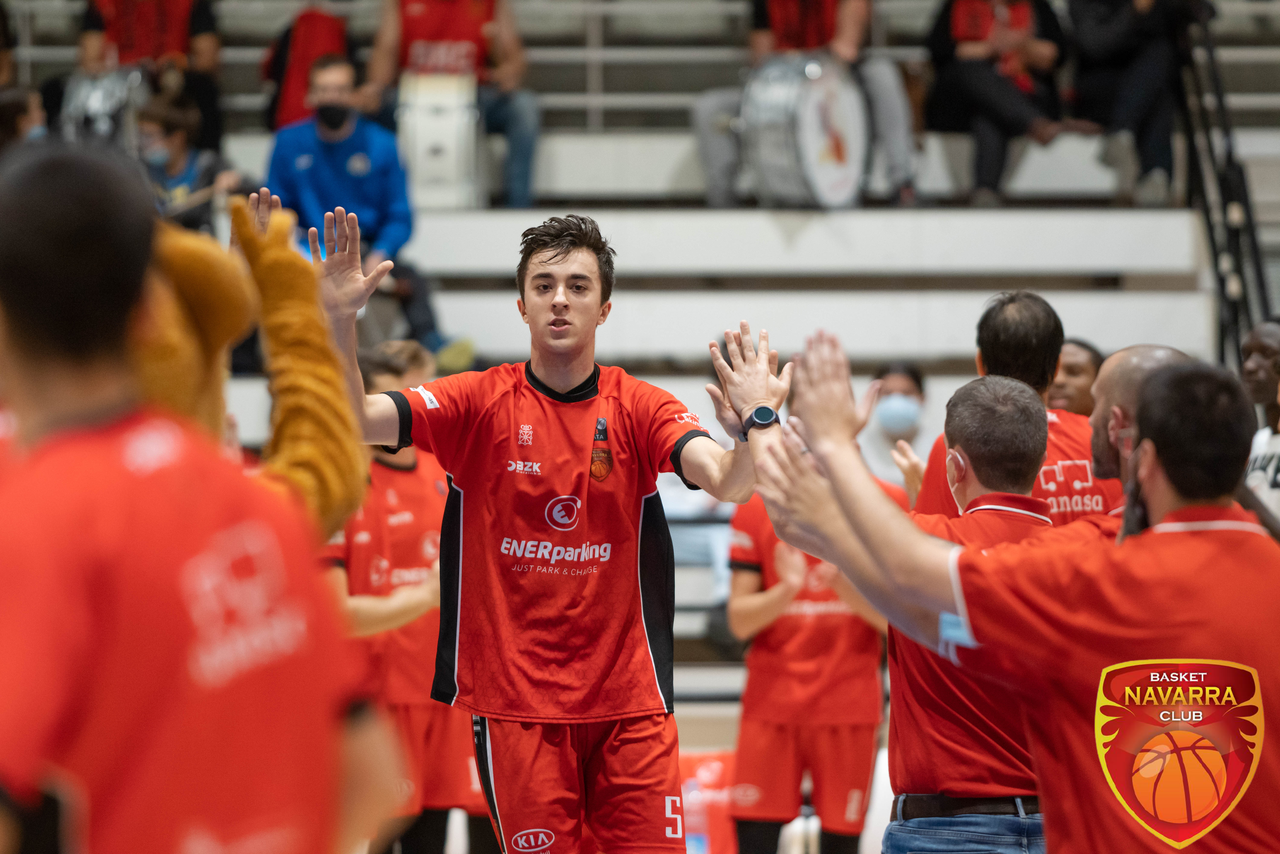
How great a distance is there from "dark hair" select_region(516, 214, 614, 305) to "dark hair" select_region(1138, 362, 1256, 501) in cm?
203

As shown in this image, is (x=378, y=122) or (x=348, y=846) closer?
(x=348, y=846)

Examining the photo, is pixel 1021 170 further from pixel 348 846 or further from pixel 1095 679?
pixel 348 846

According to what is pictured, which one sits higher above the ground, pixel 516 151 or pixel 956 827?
pixel 516 151

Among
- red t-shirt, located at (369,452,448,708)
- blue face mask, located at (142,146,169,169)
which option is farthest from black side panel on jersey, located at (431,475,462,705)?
blue face mask, located at (142,146,169,169)

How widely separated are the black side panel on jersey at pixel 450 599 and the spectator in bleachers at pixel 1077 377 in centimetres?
252

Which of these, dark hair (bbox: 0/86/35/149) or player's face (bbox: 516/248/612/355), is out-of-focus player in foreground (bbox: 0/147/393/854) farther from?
dark hair (bbox: 0/86/35/149)

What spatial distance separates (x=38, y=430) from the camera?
4.44 feet

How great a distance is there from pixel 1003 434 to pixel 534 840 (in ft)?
5.54

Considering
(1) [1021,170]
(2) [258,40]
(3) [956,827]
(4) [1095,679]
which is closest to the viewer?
(4) [1095,679]

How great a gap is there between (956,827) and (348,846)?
1.92 metres

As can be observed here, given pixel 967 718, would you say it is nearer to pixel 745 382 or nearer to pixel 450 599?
pixel 745 382

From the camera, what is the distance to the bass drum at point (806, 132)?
862 centimetres

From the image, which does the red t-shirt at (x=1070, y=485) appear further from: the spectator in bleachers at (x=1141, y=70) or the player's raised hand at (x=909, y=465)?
the spectator in bleachers at (x=1141, y=70)

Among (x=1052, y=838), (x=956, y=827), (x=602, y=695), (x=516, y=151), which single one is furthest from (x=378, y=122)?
(x=1052, y=838)
